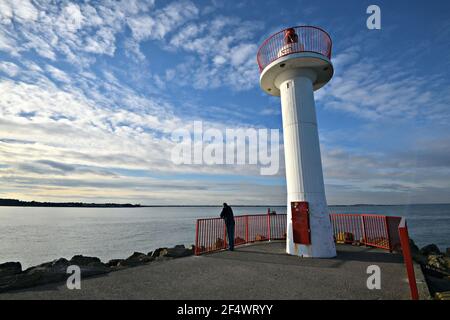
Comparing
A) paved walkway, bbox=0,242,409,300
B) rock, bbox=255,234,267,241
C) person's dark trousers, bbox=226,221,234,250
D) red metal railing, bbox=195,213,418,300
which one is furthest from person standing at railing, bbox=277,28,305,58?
rock, bbox=255,234,267,241

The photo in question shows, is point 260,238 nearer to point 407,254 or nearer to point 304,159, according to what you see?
point 304,159

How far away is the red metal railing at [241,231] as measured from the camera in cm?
938

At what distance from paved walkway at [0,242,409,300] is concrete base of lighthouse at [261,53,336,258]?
1.88 feet

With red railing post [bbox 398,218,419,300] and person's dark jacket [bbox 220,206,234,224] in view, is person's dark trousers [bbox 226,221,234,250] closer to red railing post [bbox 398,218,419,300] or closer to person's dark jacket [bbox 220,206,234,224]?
person's dark jacket [bbox 220,206,234,224]

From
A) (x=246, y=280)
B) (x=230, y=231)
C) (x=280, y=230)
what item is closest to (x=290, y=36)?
(x=230, y=231)

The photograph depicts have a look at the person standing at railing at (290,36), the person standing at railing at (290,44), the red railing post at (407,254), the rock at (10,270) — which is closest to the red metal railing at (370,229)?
the red railing post at (407,254)

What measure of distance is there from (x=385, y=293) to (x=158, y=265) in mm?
5699

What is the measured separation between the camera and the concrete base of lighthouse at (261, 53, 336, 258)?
26.2 ft

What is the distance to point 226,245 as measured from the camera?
9883 millimetres

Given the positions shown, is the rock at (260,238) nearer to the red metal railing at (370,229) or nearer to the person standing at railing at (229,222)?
the person standing at railing at (229,222)

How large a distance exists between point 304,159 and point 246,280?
4416mm

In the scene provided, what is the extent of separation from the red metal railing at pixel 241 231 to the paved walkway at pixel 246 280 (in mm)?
1415
